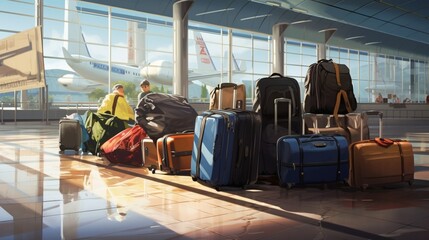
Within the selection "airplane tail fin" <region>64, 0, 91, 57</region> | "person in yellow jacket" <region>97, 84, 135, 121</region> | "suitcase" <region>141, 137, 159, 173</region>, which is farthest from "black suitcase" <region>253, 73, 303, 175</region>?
"airplane tail fin" <region>64, 0, 91, 57</region>

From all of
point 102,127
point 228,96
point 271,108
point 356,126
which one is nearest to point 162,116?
point 228,96

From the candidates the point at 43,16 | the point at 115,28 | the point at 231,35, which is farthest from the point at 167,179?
the point at 231,35

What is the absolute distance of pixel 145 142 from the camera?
207 inches

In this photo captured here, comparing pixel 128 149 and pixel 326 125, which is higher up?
pixel 326 125

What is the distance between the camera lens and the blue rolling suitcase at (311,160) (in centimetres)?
392

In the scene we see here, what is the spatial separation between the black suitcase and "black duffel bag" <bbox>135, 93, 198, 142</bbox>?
3.99 ft

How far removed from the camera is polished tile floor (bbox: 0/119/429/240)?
8.42 feet

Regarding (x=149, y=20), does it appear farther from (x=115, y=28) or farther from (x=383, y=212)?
(x=383, y=212)

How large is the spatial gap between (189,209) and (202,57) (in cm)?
3991

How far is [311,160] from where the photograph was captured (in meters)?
3.94

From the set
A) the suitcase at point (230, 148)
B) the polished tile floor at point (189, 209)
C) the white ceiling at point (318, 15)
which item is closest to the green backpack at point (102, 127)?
the polished tile floor at point (189, 209)

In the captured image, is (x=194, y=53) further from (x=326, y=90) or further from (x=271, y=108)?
(x=271, y=108)

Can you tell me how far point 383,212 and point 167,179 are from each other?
90.0 inches

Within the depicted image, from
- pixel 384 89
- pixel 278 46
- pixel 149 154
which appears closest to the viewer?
pixel 149 154
